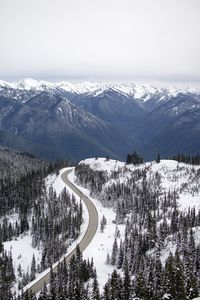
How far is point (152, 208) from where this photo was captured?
630ft

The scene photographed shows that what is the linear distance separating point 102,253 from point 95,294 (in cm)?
5362

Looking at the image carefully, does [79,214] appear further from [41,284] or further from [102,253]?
[41,284]

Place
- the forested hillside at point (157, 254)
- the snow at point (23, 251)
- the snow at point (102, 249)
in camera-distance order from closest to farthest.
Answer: the forested hillside at point (157, 254) < the snow at point (102, 249) < the snow at point (23, 251)

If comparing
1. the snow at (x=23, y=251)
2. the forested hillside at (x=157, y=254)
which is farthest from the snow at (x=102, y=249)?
the snow at (x=23, y=251)

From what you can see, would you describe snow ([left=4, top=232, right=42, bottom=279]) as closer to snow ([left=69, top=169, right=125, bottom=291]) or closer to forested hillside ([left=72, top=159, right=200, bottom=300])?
snow ([left=69, top=169, right=125, bottom=291])

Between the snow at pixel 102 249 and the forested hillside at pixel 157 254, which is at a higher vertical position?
the forested hillside at pixel 157 254

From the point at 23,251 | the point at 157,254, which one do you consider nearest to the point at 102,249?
the point at 157,254

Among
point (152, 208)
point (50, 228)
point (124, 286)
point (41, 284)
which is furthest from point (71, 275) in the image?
point (152, 208)

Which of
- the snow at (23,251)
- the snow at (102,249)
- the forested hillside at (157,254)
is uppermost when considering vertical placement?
the forested hillside at (157,254)

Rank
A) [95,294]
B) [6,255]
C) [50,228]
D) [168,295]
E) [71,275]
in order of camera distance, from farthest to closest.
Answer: [50,228], [6,255], [71,275], [95,294], [168,295]

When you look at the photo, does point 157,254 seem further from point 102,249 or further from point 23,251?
point 23,251

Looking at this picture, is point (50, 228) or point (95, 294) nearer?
point (95, 294)

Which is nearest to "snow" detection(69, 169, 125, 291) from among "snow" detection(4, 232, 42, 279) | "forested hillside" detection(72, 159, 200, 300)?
"forested hillside" detection(72, 159, 200, 300)

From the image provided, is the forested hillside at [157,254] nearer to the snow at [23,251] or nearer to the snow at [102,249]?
the snow at [102,249]
